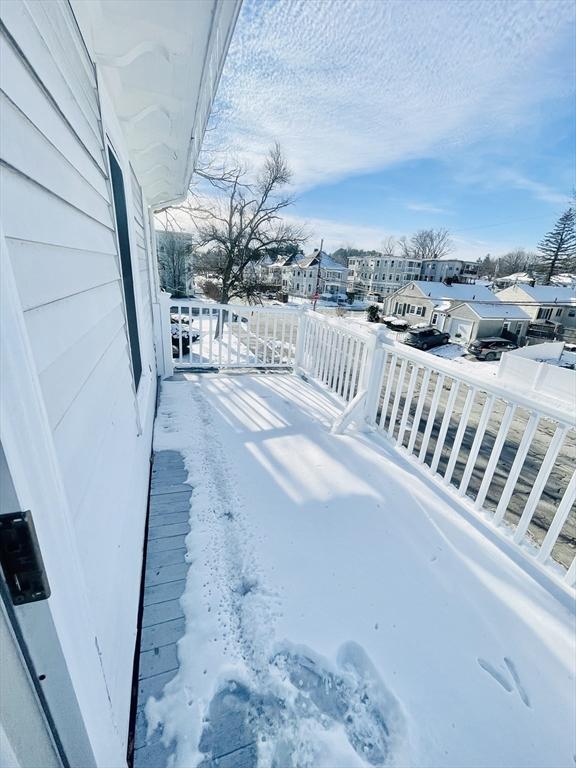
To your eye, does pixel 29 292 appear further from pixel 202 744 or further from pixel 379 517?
pixel 379 517

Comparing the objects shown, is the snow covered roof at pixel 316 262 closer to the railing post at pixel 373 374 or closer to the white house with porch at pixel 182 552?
the railing post at pixel 373 374

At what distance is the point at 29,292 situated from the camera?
62 centimetres

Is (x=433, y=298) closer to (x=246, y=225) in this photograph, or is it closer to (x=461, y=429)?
(x=246, y=225)

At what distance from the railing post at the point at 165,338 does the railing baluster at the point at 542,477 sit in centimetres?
386

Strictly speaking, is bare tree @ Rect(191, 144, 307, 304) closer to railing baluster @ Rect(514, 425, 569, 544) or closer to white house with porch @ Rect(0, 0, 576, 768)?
white house with porch @ Rect(0, 0, 576, 768)

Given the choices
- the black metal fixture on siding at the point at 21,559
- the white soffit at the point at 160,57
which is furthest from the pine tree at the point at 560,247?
the black metal fixture on siding at the point at 21,559

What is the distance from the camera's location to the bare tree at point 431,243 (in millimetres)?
42719

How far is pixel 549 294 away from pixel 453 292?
7.38 metres

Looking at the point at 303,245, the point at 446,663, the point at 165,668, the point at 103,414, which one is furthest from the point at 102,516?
the point at 303,245

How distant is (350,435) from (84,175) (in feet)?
8.25

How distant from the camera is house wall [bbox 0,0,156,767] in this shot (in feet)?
2.04

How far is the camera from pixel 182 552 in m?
1.72

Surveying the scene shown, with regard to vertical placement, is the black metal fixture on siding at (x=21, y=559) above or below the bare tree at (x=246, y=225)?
below

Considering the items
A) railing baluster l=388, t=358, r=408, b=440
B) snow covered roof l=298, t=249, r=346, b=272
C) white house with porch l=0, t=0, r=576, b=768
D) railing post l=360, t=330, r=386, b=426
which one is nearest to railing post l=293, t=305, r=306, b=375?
railing post l=360, t=330, r=386, b=426
